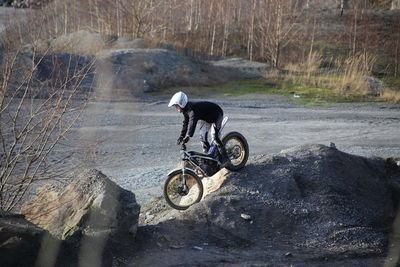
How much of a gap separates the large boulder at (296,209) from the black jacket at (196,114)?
105cm

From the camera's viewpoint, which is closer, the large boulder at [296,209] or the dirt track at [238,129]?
the large boulder at [296,209]

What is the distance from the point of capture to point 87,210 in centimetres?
730

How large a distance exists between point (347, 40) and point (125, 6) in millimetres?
14231

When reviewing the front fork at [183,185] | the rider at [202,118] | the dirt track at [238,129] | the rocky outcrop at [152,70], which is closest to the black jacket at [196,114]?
the rider at [202,118]

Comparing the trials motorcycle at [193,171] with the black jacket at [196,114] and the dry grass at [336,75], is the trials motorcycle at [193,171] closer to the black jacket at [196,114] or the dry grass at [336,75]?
the black jacket at [196,114]

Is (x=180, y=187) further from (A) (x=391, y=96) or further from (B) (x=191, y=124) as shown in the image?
(A) (x=391, y=96)

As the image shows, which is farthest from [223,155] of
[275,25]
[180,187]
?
[275,25]

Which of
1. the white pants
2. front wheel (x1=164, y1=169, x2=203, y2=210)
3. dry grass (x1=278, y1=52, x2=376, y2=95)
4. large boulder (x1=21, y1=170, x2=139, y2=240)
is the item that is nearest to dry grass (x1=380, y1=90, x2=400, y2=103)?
dry grass (x1=278, y1=52, x2=376, y2=95)

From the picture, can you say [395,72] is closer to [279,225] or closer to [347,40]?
[347,40]

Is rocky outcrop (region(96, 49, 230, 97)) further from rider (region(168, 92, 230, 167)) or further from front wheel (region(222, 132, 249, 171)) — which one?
rider (region(168, 92, 230, 167))

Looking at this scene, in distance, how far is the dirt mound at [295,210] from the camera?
7.99 m

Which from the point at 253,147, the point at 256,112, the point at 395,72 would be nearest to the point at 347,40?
the point at 395,72

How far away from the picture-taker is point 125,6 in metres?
28.4

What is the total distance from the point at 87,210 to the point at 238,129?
10.2 meters
